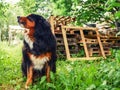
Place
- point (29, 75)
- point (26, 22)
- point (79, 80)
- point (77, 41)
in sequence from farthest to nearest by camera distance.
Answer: point (77, 41) < point (29, 75) < point (26, 22) < point (79, 80)

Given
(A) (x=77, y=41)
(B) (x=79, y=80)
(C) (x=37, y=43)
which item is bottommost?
(B) (x=79, y=80)

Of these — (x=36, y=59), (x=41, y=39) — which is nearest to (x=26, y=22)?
(x=41, y=39)

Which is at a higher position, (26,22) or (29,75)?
(26,22)

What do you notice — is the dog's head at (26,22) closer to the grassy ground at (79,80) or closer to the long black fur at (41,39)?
the long black fur at (41,39)

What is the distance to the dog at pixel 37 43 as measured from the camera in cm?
504

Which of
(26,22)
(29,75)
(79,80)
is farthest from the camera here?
(29,75)

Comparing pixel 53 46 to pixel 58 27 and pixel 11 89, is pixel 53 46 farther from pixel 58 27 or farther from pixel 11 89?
pixel 58 27

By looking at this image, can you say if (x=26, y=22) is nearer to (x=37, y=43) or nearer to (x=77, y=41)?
(x=37, y=43)

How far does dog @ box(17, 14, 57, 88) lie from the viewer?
5035 mm

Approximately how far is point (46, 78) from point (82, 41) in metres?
5.54

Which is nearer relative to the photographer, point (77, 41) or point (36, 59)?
point (36, 59)

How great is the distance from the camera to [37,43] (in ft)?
16.7

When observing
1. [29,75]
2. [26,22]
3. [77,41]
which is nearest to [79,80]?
[29,75]

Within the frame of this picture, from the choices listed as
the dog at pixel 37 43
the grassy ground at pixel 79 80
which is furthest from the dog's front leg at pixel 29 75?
the grassy ground at pixel 79 80
